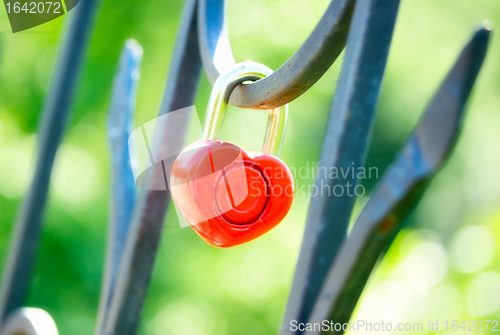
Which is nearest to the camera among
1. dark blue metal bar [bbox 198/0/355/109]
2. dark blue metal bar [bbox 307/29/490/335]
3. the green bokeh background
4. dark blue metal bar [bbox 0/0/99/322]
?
dark blue metal bar [bbox 307/29/490/335]

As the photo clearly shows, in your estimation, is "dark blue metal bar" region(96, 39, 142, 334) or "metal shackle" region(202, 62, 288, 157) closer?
"metal shackle" region(202, 62, 288, 157)

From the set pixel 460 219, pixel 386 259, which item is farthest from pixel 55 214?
pixel 460 219

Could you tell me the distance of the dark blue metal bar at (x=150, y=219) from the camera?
42 cm

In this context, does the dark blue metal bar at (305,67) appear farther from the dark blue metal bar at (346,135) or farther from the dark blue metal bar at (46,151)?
the dark blue metal bar at (46,151)

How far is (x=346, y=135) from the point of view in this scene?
26 cm

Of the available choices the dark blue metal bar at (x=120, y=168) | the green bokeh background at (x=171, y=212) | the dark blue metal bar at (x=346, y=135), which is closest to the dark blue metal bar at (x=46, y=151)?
the dark blue metal bar at (x=120, y=168)

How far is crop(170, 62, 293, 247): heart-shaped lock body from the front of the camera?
0.94 feet

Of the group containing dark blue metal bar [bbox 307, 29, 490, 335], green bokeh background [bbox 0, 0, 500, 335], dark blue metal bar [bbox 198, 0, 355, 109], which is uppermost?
green bokeh background [bbox 0, 0, 500, 335]

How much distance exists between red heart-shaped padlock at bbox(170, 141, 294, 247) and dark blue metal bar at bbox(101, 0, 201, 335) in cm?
14

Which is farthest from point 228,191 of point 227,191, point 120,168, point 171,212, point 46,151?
point 171,212

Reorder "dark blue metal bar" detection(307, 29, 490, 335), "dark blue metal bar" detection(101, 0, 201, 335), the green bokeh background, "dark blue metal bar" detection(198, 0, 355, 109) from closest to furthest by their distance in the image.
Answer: "dark blue metal bar" detection(307, 29, 490, 335), "dark blue metal bar" detection(198, 0, 355, 109), "dark blue metal bar" detection(101, 0, 201, 335), the green bokeh background

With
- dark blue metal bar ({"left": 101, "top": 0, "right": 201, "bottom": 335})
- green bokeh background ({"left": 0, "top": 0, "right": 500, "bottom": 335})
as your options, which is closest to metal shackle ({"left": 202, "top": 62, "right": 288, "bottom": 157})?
dark blue metal bar ({"left": 101, "top": 0, "right": 201, "bottom": 335})

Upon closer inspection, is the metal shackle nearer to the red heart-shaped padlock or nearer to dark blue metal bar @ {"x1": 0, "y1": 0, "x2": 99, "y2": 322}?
the red heart-shaped padlock

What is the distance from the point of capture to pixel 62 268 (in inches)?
56.9
